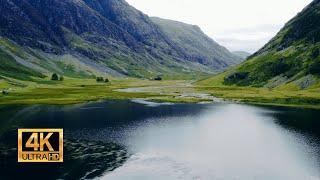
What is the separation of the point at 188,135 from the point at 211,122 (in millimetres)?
28624

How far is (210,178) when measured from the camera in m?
77.5

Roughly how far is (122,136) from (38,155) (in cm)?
3515

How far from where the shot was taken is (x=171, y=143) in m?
109

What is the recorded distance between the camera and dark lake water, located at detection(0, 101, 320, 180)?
8144 centimetres

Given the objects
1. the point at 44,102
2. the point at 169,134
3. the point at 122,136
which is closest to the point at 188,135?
the point at 169,134

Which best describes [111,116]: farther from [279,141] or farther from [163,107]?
[279,141]

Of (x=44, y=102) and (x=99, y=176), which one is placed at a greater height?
(x=44, y=102)

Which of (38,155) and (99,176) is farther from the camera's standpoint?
(38,155)

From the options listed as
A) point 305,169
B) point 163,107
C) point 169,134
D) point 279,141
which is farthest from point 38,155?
point 163,107

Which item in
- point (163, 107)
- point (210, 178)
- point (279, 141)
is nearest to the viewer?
point (210, 178)

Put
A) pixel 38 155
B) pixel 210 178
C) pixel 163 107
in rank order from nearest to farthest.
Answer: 1. pixel 210 178
2. pixel 38 155
3. pixel 163 107

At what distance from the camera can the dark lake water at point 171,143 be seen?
81438 millimetres

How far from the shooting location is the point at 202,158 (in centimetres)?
9394

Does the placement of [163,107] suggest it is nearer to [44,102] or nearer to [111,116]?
[111,116]
